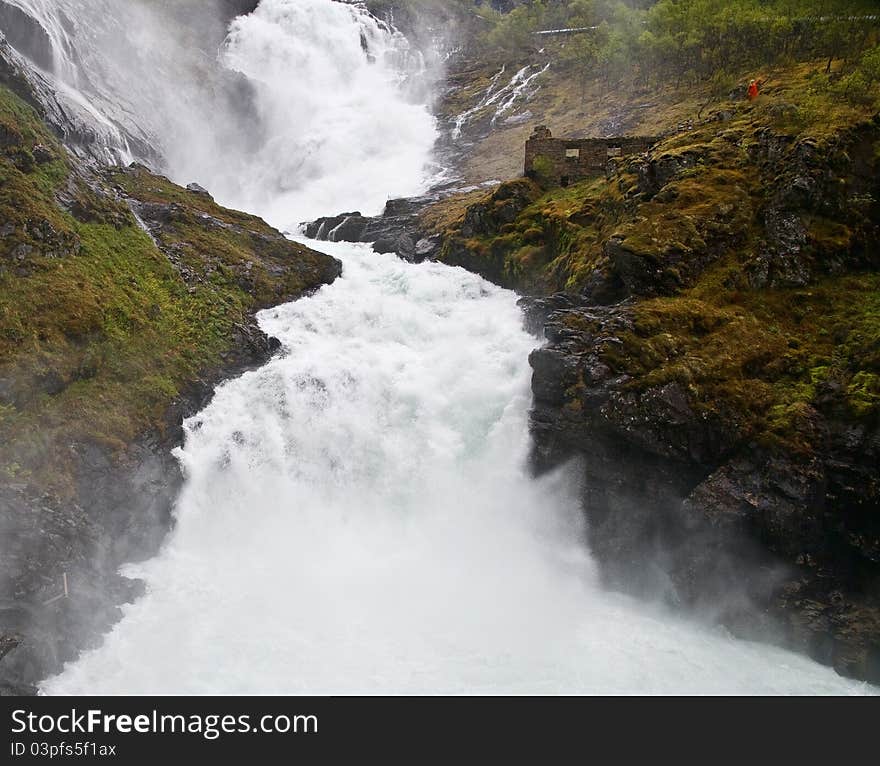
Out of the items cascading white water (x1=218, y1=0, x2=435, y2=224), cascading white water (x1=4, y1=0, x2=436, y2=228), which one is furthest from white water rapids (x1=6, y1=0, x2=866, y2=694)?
cascading white water (x1=4, y1=0, x2=436, y2=228)

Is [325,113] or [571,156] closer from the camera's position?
[571,156]

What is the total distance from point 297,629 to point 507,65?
2864 inches

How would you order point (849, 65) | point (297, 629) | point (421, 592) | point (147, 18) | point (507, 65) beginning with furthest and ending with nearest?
point (507, 65) → point (147, 18) → point (849, 65) → point (421, 592) → point (297, 629)

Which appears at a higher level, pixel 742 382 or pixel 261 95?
pixel 261 95

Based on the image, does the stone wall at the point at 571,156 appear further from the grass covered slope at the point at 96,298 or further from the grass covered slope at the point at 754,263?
the grass covered slope at the point at 96,298

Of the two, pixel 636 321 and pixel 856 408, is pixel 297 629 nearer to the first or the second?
pixel 636 321

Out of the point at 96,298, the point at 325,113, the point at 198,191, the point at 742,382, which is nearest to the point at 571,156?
the point at 742,382

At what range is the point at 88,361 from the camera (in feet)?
62.6

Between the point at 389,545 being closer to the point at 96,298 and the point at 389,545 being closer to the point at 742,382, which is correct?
the point at 742,382

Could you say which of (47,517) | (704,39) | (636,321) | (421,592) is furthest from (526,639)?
(704,39)

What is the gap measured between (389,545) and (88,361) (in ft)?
34.8

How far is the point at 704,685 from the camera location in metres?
13.6

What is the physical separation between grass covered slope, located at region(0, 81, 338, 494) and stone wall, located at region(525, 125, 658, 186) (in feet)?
40.9

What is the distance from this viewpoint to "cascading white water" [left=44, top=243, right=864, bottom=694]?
13.7 meters
